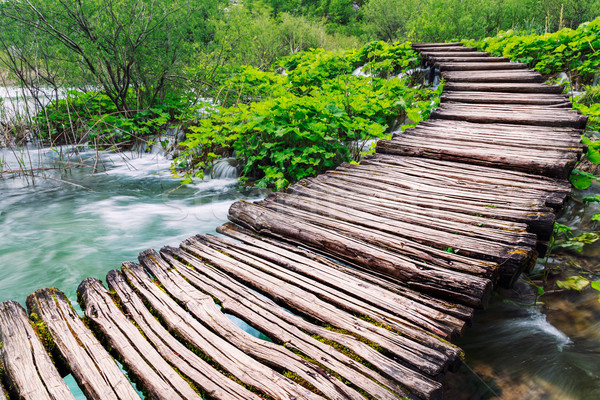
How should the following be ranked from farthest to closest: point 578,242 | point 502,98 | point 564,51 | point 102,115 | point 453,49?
point 453,49 → point 102,115 → point 564,51 → point 502,98 → point 578,242

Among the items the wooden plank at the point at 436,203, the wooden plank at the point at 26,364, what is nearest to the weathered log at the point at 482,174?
the wooden plank at the point at 436,203

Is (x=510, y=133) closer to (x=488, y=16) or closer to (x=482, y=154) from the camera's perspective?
(x=482, y=154)

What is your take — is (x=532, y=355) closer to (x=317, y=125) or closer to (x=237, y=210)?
(x=237, y=210)

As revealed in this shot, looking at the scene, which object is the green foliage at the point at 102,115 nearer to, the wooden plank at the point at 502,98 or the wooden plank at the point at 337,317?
the wooden plank at the point at 502,98

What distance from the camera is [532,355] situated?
90.8 inches

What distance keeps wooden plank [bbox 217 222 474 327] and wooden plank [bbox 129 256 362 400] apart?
593 millimetres

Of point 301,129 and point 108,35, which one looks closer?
point 301,129

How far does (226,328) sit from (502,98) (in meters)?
5.34

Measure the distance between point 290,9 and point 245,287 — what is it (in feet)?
85.1

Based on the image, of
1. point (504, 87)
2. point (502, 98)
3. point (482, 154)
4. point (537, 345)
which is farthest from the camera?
point (504, 87)

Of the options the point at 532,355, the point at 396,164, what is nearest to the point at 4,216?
the point at 396,164

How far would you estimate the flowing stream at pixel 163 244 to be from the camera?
2.15 meters

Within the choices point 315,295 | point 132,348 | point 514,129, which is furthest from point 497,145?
point 132,348

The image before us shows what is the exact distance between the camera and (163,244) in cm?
421
